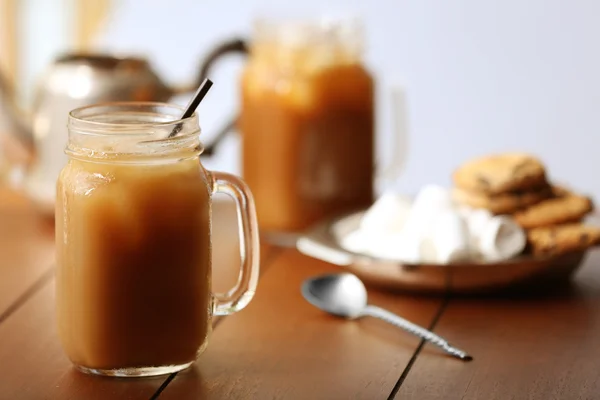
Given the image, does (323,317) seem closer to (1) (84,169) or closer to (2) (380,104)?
(1) (84,169)

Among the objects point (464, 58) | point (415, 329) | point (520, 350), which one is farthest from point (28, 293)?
point (464, 58)

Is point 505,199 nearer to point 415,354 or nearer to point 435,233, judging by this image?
point 435,233

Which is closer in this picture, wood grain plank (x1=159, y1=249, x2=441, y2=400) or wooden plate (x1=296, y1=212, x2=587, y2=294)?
wood grain plank (x1=159, y1=249, x2=441, y2=400)

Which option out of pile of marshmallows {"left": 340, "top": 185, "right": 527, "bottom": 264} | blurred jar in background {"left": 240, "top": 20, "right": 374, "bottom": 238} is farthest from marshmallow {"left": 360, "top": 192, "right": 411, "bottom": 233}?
blurred jar in background {"left": 240, "top": 20, "right": 374, "bottom": 238}

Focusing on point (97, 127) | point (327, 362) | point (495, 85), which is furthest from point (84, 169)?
point (495, 85)

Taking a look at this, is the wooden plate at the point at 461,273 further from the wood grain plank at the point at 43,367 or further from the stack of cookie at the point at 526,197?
the wood grain plank at the point at 43,367

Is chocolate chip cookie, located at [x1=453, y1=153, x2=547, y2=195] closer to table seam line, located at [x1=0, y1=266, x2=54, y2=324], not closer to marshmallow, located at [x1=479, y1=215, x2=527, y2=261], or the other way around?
marshmallow, located at [x1=479, y1=215, x2=527, y2=261]
